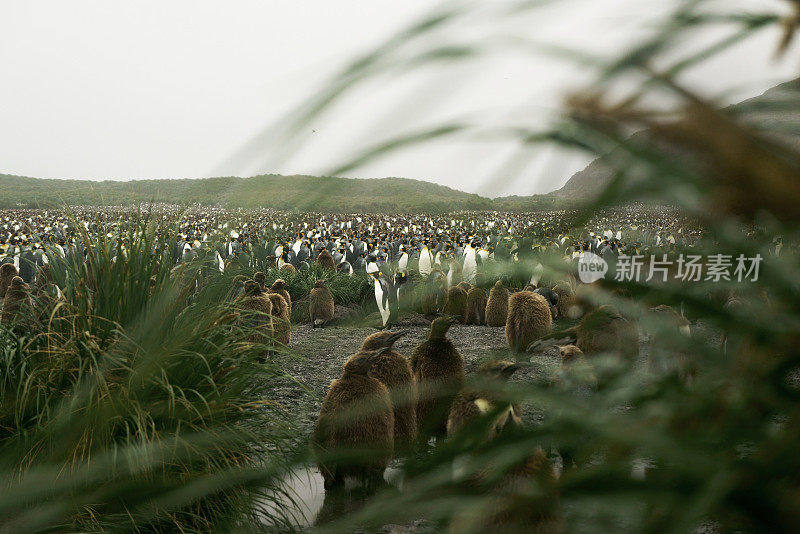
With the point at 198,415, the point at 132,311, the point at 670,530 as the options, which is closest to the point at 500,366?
the point at 198,415

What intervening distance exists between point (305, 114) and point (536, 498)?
1.26 ft

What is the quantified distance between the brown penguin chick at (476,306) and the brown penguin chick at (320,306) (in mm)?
2025

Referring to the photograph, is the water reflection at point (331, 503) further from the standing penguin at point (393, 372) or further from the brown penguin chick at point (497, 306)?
the brown penguin chick at point (497, 306)

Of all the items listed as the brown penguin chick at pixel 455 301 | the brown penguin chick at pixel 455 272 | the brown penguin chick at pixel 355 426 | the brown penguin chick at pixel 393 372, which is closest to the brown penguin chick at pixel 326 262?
the brown penguin chick at pixel 455 272

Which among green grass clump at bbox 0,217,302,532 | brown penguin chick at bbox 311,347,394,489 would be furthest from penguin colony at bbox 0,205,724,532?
green grass clump at bbox 0,217,302,532

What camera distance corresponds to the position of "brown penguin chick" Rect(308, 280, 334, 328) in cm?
880

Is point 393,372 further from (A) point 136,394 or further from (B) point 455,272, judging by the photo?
(B) point 455,272

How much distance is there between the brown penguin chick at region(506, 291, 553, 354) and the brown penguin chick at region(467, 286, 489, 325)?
255 cm

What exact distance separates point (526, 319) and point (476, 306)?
3038 millimetres

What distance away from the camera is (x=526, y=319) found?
6145 mm

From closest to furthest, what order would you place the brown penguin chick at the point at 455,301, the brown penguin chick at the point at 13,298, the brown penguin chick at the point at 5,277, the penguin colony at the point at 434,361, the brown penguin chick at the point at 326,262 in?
the penguin colony at the point at 434,361
the brown penguin chick at the point at 13,298
the brown penguin chick at the point at 455,301
the brown penguin chick at the point at 5,277
the brown penguin chick at the point at 326,262

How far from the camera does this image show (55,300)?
11.1 feet

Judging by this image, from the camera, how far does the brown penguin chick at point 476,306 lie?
356 inches

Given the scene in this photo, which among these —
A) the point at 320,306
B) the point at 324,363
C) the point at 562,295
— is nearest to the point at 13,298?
the point at 324,363
